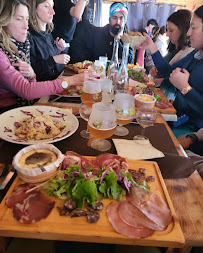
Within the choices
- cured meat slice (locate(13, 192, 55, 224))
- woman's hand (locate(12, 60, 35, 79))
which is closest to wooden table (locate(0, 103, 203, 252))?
cured meat slice (locate(13, 192, 55, 224))

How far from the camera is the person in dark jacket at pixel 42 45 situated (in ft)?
Result: 7.61

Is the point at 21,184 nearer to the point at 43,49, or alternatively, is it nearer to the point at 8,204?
the point at 8,204

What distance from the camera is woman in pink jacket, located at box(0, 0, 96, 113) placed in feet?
5.20

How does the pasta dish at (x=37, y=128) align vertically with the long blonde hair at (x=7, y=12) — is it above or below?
below

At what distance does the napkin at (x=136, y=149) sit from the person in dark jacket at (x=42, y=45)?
1647 mm

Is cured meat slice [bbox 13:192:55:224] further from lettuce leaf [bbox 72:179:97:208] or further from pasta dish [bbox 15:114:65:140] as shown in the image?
pasta dish [bbox 15:114:65:140]

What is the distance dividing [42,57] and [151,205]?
2371 millimetres

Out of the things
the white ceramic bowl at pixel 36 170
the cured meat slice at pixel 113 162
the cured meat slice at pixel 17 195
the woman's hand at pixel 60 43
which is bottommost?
the cured meat slice at pixel 17 195

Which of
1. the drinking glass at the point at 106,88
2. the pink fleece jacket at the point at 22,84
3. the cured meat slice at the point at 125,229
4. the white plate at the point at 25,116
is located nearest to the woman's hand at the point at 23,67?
the pink fleece jacket at the point at 22,84

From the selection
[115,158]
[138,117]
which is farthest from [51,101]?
[115,158]

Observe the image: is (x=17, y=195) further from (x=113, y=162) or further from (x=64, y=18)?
(x=64, y=18)

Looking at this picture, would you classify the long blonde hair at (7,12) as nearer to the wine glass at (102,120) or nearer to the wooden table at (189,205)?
the wine glass at (102,120)

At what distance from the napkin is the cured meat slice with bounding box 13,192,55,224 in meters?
0.45

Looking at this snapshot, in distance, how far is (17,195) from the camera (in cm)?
71
